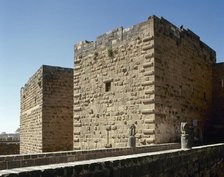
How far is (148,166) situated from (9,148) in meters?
18.0

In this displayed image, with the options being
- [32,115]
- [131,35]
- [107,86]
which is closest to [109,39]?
[131,35]

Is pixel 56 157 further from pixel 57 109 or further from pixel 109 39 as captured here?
pixel 57 109

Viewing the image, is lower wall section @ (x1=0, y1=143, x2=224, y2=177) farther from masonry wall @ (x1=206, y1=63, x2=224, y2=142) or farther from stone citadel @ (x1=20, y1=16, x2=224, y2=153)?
masonry wall @ (x1=206, y1=63, x2=224, y2=142)

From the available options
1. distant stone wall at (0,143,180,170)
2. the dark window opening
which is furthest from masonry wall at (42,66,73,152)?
distant stone wall at (0,143,180,170)

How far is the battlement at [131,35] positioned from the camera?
9.95 m

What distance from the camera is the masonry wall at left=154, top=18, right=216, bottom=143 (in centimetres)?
961

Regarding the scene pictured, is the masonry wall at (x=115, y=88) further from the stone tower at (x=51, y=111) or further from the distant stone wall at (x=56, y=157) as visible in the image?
the stone tower at (x=51, y=111)

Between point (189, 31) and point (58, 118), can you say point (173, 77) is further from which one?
point (58, 118)

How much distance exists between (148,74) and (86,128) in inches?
142

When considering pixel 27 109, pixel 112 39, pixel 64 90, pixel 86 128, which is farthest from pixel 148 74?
pixel 27 109

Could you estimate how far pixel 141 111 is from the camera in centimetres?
958

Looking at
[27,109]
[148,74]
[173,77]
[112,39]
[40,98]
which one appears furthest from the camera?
[27,109]

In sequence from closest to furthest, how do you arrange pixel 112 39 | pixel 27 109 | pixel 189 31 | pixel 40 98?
pixel 112 39
pixel 189 31
pixel 40 98
pixel 27 109

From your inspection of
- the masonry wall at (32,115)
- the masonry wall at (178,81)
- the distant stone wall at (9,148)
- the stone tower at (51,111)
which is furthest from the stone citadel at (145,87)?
the distant stone wall at (9,148)
